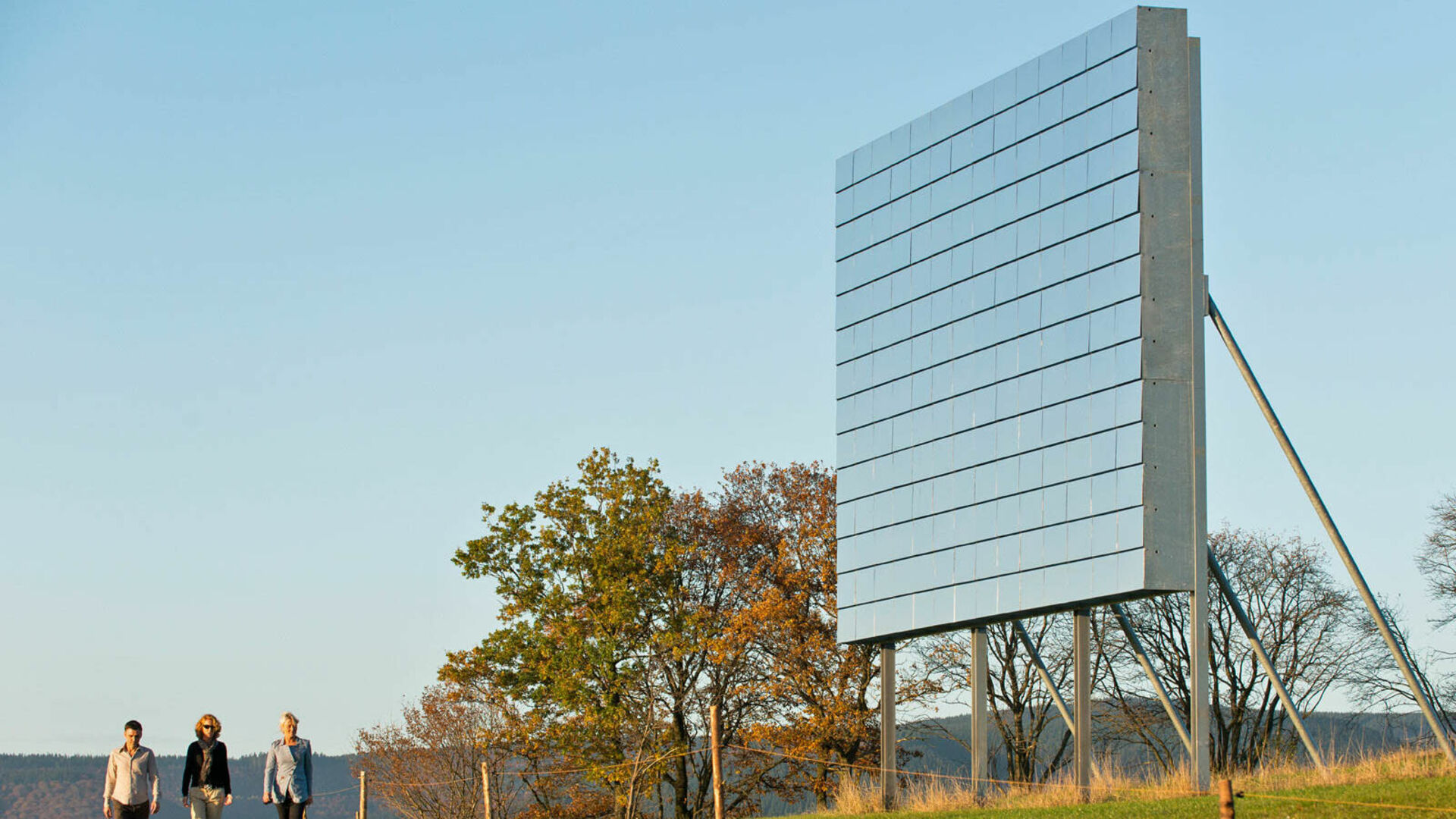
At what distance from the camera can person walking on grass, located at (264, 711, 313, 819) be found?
17516mm

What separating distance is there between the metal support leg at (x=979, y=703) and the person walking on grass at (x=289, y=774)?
8.92 meters

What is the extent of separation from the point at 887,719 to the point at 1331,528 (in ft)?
23.5

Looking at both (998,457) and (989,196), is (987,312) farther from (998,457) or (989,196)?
(998,457)

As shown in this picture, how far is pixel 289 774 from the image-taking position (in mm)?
17516

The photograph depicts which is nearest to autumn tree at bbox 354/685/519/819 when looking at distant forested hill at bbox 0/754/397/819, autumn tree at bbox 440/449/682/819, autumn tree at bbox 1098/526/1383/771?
autumn tree at bbox 440/449/682/819

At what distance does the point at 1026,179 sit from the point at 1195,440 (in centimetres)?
433

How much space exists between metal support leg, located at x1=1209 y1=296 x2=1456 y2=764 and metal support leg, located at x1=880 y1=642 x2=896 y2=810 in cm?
635

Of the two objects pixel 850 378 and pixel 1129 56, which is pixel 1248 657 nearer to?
pixel 850 378

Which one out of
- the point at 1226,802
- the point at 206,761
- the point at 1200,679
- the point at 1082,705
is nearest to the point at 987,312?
the point at 1082,705

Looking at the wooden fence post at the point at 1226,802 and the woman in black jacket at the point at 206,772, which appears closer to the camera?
the wooden fence post at the point at 1226,802

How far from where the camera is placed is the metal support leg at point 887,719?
23.2 m

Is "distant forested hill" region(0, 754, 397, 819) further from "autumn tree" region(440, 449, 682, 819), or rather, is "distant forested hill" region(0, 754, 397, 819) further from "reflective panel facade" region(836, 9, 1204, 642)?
"reflective panel facade" region(836, 9, 1204, 642)

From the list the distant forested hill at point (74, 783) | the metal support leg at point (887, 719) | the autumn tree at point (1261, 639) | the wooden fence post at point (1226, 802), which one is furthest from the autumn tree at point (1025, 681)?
the distant forested hill at point (74, 783)

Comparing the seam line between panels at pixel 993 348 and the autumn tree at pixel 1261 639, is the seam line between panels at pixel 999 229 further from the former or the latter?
the autumn tree at pixel 1261 639
